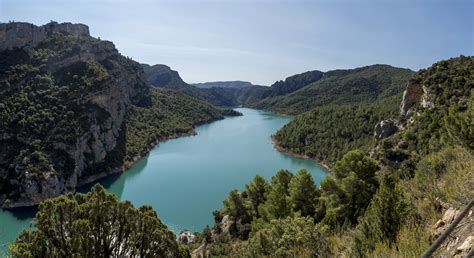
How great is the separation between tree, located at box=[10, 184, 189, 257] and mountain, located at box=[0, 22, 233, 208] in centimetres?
2565

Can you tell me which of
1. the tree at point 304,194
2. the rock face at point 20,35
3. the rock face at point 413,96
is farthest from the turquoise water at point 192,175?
the rock face at point 20,35

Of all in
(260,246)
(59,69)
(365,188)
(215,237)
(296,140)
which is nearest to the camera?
(260,246)

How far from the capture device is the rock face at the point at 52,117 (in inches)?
1391

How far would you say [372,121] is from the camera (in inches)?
2162

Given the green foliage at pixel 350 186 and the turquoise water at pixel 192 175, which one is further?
the turquoise water at pixel 192 175

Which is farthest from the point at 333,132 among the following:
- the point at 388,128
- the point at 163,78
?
the point at 163,78

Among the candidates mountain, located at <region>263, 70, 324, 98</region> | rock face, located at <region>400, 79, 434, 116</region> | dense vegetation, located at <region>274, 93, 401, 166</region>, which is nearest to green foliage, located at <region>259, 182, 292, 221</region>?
rock face, located at <region>400, 79, 434, 116</region>

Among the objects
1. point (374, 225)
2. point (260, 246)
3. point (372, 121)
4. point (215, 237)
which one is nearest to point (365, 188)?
point (260, 246)

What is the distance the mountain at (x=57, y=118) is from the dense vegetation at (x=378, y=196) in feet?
67.5

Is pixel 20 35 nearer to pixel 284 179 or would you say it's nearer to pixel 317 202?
pixel 284 179

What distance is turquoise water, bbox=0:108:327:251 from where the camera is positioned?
30891 mm

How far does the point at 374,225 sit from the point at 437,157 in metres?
3.39

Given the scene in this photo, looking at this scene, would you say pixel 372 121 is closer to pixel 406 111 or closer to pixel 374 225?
pixel 406 111

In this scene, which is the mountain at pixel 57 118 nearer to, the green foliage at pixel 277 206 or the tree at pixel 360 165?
the green foliage at pixel 277 206
